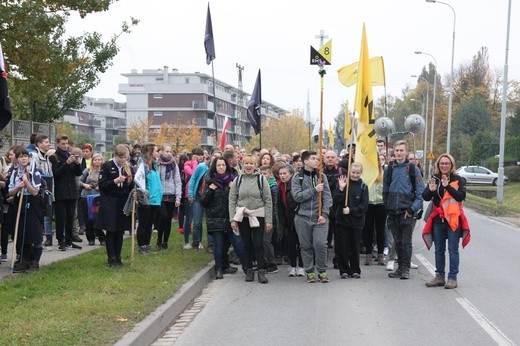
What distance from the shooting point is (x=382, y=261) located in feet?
44.5

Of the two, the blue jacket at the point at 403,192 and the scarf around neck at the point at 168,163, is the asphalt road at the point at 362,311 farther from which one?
the scarf around neck at the point at 168,163

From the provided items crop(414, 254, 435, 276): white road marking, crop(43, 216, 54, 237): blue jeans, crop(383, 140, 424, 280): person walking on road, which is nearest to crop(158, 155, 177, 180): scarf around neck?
crop(43, 216, 54, 237): blue jeans

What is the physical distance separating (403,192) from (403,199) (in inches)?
4.2

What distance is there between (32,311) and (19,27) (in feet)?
36.2

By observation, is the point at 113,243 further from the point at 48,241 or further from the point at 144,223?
the point at 48,241

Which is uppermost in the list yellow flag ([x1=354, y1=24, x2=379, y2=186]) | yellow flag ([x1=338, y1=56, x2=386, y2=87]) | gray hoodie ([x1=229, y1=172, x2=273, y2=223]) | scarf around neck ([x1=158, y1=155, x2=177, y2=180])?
yellow flag ([x1=338, y1=56, x2=386, y2=87])

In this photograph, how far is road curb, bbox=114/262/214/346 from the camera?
708cm

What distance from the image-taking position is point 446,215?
10.8 meters

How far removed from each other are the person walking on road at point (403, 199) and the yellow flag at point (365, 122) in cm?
61

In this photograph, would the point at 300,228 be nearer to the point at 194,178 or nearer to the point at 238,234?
the point at 238,234

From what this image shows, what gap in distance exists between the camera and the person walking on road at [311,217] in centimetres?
1141

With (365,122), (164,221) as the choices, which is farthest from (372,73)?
(164,221)

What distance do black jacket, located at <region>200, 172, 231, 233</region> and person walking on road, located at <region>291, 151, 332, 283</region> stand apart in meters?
1.09

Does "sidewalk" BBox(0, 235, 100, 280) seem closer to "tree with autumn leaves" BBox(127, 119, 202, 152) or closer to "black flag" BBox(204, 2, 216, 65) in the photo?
"black flag" BBox(204, 2, 216, 65)
